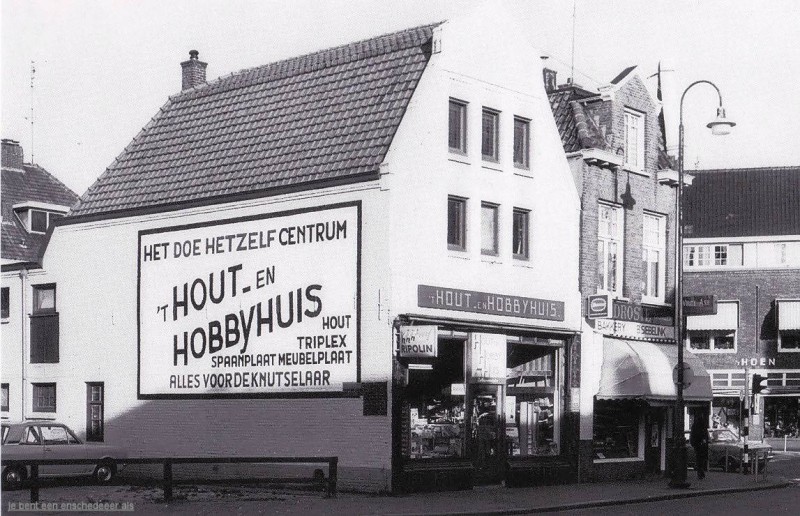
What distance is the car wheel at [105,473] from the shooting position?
28.3 metres

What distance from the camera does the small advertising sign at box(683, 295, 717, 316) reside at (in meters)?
32.6

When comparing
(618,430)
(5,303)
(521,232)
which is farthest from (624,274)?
(5,303)

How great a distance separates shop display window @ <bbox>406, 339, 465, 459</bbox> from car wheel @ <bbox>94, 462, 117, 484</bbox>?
6.92 metres

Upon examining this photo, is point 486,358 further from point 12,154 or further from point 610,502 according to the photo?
point 12,154

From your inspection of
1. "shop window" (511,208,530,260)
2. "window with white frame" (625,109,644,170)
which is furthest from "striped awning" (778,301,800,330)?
"shop window" (511,208,530,260)

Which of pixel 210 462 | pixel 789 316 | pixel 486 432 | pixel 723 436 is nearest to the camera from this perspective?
pixel 210 462

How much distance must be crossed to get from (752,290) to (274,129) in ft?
139

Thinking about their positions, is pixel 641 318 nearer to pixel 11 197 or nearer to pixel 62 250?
pixel 62 250

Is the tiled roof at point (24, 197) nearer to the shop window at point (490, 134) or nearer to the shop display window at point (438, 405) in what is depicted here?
the shop window at point (490, 134)

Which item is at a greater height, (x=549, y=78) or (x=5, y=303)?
(x=549, y=78)

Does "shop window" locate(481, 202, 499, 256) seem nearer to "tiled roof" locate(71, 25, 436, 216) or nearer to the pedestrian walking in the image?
"tiled roof" locate(71, 25, 436, 216)

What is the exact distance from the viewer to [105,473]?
2850 cm

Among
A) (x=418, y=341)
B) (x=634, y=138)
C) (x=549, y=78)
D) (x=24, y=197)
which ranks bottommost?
(x=418, y=341)

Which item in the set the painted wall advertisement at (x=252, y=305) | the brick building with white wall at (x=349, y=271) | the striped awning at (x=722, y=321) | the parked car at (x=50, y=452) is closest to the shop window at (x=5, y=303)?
the brick building with white wall at (x=349, y=271)
